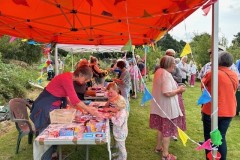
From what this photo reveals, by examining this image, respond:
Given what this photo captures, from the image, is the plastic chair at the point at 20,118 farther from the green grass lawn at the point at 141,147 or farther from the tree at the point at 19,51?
the tree at the point at 19,51

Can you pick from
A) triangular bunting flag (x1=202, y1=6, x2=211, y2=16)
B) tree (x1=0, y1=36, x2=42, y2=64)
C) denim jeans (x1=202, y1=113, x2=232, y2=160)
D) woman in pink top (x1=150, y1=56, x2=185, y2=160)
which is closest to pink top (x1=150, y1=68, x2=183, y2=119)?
woman in pink top (x1=150, y1=56, x2=185, y2=160)

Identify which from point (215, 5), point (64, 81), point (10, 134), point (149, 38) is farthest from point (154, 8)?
point (10, 134)

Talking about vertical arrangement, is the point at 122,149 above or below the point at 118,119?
below

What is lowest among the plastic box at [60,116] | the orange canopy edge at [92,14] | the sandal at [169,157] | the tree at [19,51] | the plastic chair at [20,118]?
the sandal at [169,157]

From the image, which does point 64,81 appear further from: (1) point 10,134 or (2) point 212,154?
(1) point 10,134

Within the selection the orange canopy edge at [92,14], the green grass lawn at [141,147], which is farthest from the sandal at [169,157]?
the orange canopy edge at [92,14]

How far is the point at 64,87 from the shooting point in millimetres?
3293

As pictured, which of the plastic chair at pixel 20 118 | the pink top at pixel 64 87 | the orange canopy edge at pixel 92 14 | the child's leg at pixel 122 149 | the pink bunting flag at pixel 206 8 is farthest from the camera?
the plastic chair at pixel 20 118

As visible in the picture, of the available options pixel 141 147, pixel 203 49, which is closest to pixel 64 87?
pixel 141 147

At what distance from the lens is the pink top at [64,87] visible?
322 centimetres

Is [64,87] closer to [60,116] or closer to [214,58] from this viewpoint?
[60,116]

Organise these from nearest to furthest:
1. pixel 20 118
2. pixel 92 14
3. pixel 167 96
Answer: pixel 167 96
pixel 92 14
pixel 20 118

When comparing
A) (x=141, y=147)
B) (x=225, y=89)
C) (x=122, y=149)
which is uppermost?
(x=225, y=89)

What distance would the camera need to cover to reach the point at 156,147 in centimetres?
454
